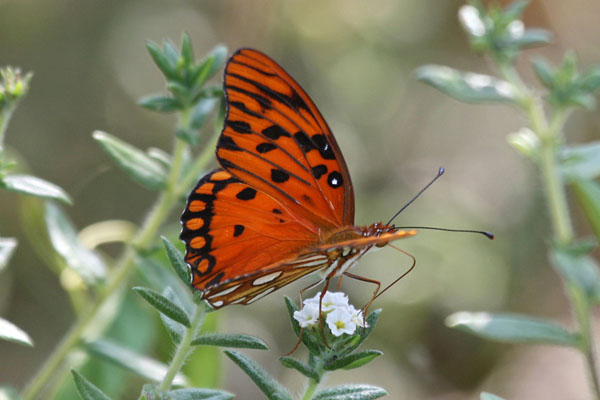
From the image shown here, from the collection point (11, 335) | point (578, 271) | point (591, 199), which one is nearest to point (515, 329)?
point (578, 271)

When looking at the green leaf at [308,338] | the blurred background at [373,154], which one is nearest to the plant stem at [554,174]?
the green leaf at [308,338]

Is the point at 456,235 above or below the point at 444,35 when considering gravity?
below

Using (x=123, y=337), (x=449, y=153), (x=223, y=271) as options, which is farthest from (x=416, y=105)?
(x=223, y=271)

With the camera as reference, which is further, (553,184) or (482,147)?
(482,147)

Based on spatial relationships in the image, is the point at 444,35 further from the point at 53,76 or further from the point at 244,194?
the point at 244,194

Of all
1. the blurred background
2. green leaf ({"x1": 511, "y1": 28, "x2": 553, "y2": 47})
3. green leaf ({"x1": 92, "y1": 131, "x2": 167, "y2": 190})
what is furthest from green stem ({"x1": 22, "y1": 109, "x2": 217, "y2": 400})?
the blurred background

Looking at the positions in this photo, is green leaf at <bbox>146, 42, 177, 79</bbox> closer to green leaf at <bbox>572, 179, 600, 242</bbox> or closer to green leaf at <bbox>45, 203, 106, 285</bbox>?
green leaf at <bbox>45, 203, 106, 285</bbox>

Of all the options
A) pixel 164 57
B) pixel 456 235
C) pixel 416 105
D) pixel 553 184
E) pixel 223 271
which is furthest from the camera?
pixel 416 105
